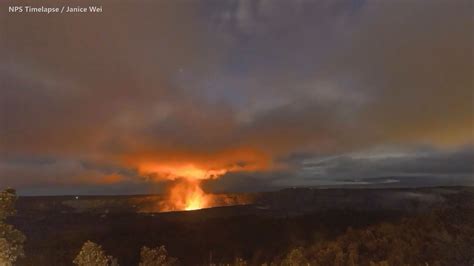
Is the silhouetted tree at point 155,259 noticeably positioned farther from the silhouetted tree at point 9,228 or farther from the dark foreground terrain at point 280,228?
the silhouetted tree at point 9,228

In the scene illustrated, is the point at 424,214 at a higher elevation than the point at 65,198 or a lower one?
lower

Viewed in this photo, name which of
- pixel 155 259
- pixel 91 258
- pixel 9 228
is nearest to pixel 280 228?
pixel 155 259

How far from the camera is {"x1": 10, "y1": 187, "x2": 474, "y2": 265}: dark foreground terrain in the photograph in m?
15.4

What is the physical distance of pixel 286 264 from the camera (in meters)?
14.8

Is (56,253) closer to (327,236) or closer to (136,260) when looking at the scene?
(136,260)

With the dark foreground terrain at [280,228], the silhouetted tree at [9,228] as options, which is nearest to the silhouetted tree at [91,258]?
the silhouetted tree at [9,228]

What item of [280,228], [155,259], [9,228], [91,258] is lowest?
[155,259]

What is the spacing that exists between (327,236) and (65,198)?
11.6 meters

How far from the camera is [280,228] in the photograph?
18906mm

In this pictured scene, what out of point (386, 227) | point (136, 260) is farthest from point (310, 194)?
point (136, 260)

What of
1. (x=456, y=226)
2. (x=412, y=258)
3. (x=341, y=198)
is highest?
(x=341, y=198)

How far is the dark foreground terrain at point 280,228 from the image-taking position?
50.7 feet

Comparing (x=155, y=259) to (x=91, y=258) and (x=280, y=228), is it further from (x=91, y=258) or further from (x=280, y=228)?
(x=280, y=228)

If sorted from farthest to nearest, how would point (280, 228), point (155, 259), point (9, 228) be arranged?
point (280, 228), point (155, 259), point (9, 228)
